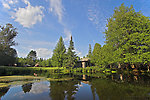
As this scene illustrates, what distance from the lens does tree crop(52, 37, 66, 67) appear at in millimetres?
40156

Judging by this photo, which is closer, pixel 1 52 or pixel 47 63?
pixel 1 52

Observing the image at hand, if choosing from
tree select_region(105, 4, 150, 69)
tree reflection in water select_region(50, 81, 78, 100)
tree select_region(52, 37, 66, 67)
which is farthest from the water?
tree select_region(52, 37, 66, 67)

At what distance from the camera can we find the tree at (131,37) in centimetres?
1501

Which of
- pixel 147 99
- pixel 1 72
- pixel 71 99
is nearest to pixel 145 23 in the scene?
pixel 147 99

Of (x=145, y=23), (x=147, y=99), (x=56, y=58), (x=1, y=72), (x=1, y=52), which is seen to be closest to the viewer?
(x=147, y=99)

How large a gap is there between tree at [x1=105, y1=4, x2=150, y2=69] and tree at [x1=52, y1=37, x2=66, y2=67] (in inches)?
1018

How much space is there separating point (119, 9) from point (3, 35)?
133 ft

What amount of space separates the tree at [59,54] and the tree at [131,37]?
2585cm

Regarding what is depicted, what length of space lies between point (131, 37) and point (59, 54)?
32.9 metres

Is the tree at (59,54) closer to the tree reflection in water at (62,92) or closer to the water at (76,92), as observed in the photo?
the water at (76,92)

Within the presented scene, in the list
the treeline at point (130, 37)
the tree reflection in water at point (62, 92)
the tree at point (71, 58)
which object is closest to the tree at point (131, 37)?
the treeline at point (130, 37)

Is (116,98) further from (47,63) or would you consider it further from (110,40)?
(47,63)

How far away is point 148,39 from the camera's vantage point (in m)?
15.5

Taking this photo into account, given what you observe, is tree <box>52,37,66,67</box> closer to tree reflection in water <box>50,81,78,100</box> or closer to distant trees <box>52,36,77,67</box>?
distant trees <box>52,36,77,67</box>
